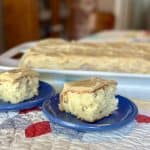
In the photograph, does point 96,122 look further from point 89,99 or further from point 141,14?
point 141,14

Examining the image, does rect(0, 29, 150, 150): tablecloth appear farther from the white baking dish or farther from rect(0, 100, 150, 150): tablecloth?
the white baking dish

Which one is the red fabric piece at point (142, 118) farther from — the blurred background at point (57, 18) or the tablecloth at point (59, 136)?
the blurred background at point (57, 18)

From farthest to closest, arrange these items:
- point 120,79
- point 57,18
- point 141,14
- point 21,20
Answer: point 141,14, point 57,18, point 21,20, point 120,79

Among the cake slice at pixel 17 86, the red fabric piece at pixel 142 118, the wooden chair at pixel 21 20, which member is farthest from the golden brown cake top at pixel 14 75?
the wooden chair at pixel 21 20

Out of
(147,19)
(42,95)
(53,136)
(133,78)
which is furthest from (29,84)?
(147,19)

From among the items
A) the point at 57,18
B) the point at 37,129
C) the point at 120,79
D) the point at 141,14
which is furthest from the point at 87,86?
the point at 141,14
